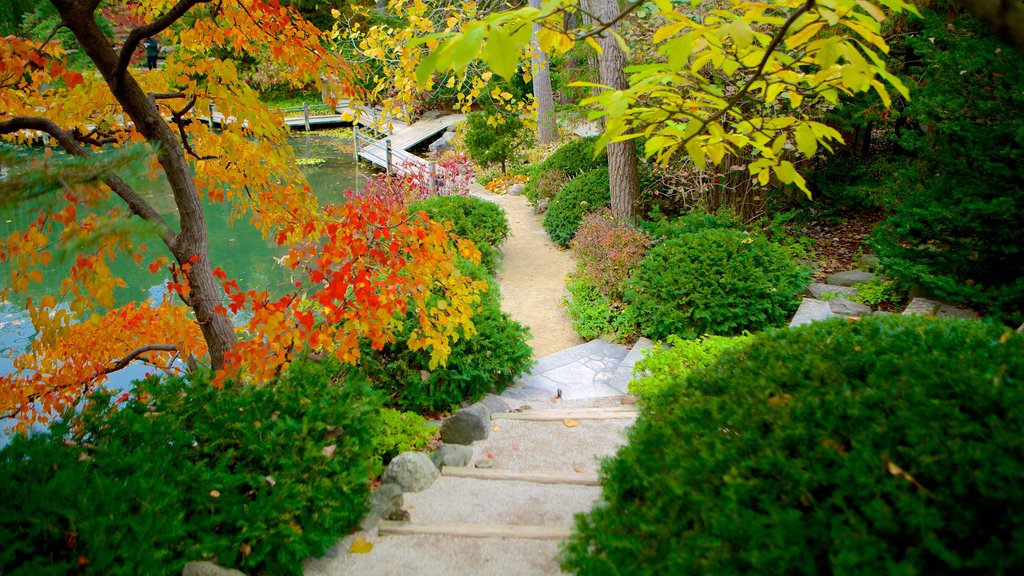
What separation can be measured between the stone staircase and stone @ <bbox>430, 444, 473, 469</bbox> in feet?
0.10

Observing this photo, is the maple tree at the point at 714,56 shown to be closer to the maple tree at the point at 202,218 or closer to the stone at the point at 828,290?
the maple tree at the point at 202,218

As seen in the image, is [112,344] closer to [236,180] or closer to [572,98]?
[236,180]

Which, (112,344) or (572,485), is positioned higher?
(112,344)

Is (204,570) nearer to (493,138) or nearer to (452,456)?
(452,456)

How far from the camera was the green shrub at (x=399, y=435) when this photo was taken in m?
3.78

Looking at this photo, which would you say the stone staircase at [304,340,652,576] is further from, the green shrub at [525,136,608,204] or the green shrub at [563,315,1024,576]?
the green shrub at [525,136,608,204]

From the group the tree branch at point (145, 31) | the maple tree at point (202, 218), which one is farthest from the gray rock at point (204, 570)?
the tree branch at point (145, 31)

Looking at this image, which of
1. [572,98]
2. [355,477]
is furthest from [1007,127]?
[572,98]

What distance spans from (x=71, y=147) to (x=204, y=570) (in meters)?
2.27

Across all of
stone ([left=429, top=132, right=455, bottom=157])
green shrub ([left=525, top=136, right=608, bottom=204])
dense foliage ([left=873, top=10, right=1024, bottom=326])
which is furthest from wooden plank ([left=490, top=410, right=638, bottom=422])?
stone ([left=429, top=132, right=455, bottom=157])

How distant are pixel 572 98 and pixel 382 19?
30.6 feet

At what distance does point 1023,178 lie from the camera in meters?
4.29

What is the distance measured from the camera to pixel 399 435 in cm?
393

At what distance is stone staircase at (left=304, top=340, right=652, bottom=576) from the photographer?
2.60 m
